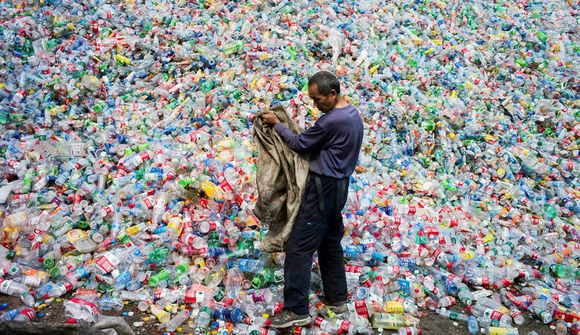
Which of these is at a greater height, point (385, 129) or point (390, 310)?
point (385, 129)

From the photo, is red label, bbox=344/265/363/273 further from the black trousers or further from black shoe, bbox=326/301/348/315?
the black trousers

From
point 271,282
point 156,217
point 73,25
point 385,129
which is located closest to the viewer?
point 271,282

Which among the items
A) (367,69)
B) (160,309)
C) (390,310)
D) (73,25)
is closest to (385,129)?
(367,69)

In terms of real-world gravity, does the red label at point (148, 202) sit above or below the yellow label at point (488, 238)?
above

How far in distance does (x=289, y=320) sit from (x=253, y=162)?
198 centimetres

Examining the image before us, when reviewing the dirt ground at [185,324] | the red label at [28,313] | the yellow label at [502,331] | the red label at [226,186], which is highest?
the red label at [226,186]

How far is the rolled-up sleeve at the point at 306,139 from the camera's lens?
3.30 metres

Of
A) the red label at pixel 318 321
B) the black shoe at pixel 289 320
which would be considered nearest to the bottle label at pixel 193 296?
the black shoe at pixel 289 320

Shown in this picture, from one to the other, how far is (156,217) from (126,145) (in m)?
1.23

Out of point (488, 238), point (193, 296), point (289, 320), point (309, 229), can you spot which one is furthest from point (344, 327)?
point (488, 238)

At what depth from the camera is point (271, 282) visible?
4.05 m

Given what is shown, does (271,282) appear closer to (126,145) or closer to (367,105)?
(126,145)

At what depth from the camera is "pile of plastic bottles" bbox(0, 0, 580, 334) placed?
3979 millimetres

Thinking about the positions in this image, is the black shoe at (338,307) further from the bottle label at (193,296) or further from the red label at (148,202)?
the red label at (148,202)
